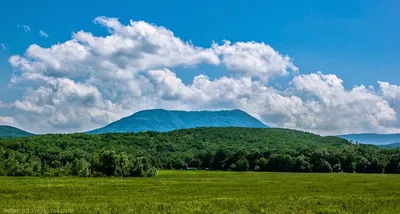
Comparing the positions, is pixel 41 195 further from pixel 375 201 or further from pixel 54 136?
pixel 54 136

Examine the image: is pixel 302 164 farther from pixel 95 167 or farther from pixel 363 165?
pixel 95 167

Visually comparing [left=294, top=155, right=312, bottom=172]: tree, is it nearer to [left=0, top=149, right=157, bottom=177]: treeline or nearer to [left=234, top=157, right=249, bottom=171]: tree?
[left=234, top=157, right=249, bottom=171]: tree

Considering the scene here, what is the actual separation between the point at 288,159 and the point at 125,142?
74.6 m

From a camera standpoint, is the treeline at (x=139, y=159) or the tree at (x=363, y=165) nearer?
the treeline at (x=139, y=159)

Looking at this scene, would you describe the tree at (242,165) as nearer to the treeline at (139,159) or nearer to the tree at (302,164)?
the treeline at (139,159)

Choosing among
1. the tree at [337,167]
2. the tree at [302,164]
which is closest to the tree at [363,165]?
the tree at [337,167]

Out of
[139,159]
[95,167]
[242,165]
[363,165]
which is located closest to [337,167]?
[363,165]

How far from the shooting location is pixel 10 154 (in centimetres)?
11844

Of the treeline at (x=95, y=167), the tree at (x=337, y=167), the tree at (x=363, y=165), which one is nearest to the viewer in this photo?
the treeline at (x=95, y=167)

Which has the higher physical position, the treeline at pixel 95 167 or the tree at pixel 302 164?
the tree at pixel 302 164

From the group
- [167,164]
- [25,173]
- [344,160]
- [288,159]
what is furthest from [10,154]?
[344,160]

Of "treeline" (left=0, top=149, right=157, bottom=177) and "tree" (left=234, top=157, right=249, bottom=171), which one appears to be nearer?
"treeline" (left=0, top=149, right=157, bottom=177)

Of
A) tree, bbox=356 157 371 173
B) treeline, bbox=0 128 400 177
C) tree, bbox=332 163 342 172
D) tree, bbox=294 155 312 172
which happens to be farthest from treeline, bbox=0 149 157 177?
tree, bbox=356 157 371 173

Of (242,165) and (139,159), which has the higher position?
(139,159)
